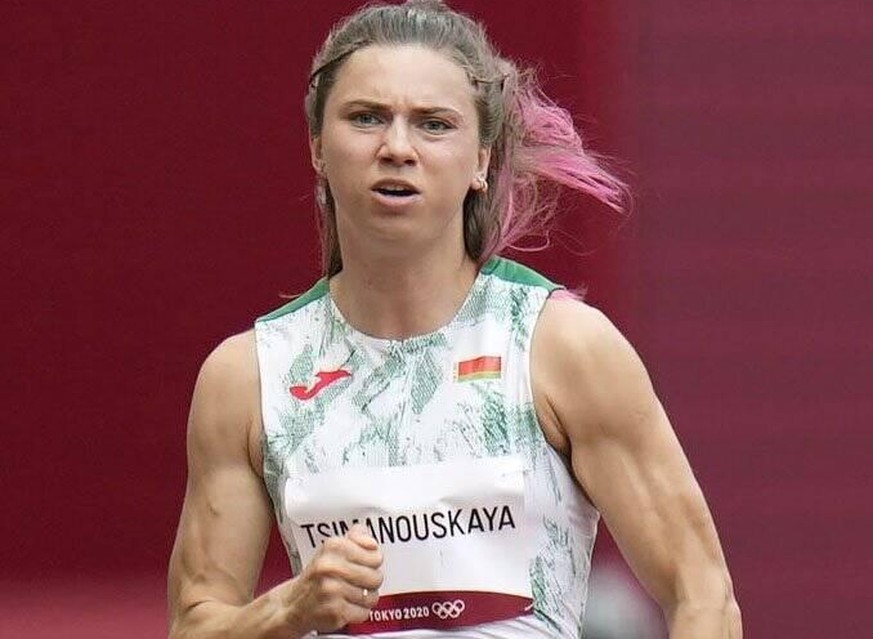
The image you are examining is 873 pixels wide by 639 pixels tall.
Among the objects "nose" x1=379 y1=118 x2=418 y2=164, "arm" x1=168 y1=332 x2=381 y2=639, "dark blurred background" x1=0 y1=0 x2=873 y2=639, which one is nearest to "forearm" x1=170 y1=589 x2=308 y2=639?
"arm" x1=168 y1=332 x2=381 y2=639

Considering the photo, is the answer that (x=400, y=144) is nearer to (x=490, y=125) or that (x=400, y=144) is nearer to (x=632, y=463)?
(x=490, y=125)

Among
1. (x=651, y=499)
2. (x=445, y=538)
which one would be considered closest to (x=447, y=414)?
(x=445, y=538)

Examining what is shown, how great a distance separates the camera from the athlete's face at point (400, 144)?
3645 mm

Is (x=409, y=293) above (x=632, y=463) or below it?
above

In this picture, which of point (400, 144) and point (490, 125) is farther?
point (490, 125)

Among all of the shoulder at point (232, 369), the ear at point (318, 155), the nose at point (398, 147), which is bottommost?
the shoulder at point (232, 369)

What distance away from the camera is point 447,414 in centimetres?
368

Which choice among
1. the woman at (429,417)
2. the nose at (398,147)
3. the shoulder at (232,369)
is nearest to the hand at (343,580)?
the woman at (429,417)

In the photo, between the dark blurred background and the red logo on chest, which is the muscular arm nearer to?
the red logo on chest

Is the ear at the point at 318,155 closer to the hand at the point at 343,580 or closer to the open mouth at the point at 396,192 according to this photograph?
the open mouth at the point at 396,192

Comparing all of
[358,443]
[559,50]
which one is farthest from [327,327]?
[559,50]

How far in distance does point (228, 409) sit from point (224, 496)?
4.9 inches

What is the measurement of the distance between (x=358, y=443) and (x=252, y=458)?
0.18m

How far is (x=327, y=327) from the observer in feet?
12.6
